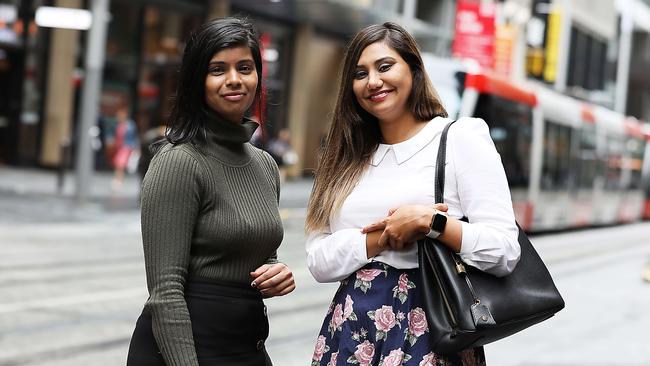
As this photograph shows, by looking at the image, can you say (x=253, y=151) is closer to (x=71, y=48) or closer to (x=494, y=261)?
(x=494, y=261)

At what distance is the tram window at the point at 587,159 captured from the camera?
945 inches

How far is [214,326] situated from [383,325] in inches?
18.8

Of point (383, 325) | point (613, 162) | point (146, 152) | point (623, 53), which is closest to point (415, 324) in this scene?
point (383, 325)

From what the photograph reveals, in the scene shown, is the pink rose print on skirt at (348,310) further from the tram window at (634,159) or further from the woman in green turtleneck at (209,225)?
the tram window at (634,159)

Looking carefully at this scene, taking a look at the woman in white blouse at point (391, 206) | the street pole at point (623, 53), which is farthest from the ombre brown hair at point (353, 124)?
the street pole at point (623, 53)

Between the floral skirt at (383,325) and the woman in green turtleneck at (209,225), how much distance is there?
0.22m

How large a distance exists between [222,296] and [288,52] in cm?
3165

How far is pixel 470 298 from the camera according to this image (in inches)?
104

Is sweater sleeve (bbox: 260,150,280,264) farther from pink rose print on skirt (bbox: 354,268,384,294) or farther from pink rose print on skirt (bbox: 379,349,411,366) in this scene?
pink rose print on skirt (bbox: 379,349,411,366)

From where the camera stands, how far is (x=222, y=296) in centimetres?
273

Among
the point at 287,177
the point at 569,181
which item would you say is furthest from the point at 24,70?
the point at 569,181

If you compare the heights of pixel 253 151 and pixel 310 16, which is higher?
pixel 310 16

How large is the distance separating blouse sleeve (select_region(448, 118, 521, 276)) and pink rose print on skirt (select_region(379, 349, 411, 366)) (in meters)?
0.32

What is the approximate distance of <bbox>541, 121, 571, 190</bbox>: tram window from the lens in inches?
830
